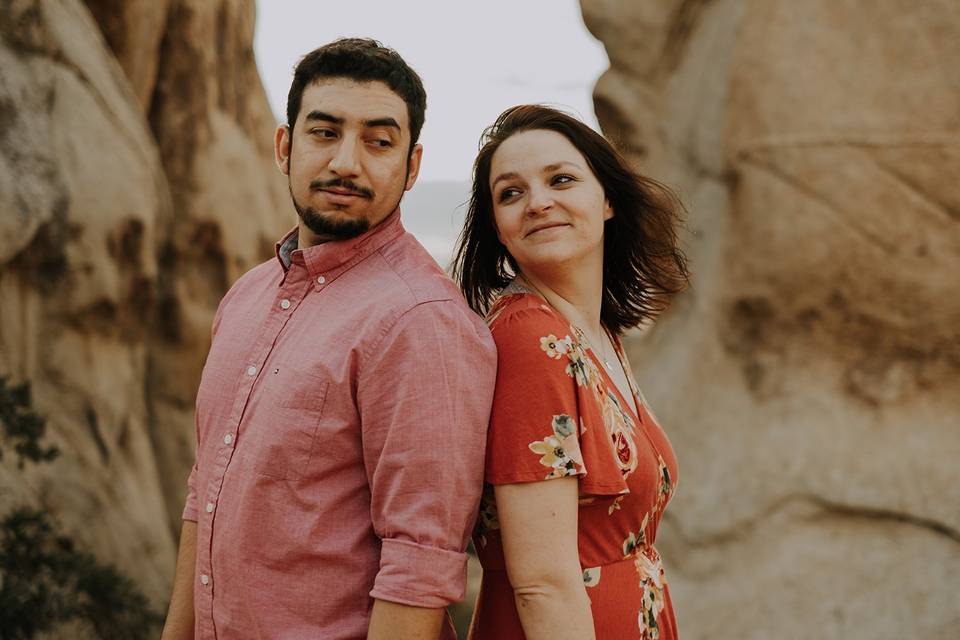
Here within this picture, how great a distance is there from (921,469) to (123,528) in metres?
3.61

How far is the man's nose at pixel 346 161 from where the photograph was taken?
177 cm

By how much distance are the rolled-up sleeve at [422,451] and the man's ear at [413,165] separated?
37 cm

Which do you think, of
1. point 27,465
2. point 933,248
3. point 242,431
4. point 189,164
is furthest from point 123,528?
point 933,248

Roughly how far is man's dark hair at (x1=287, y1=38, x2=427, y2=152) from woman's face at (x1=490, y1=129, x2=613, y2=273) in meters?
0.23

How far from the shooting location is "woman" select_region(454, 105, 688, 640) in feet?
5.54

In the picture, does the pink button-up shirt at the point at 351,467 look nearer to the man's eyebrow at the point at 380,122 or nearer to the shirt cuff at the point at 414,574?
the shirt cuff at the point at 414,574

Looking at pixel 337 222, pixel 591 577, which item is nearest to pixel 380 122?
pixel 337 222

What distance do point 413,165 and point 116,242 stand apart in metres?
2.97

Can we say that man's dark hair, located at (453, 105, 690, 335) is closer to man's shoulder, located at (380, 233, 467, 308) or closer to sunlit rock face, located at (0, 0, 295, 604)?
man's shoulder, located at (380, 233, 467, 308)

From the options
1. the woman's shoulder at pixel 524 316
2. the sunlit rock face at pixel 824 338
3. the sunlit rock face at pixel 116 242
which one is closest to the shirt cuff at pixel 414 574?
the woman's shoulder at pixel 524 316

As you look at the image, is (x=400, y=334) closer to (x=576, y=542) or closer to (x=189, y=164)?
(x=576, y=542)

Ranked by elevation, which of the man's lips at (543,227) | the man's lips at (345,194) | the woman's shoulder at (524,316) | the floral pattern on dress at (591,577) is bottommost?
the floral pattern on dress at (591,577)

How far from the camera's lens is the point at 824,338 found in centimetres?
487

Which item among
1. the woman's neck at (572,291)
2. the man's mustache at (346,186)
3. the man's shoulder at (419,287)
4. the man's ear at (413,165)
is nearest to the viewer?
the man's shoulder at (419,287)
